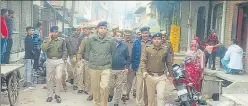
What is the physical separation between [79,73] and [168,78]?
3790 millimetres

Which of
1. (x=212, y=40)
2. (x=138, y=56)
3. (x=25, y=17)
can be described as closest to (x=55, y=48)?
(x=138, y=56)

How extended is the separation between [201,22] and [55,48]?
37.6ft

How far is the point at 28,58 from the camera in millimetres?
10930

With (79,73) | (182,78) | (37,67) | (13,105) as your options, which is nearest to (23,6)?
(37,67)

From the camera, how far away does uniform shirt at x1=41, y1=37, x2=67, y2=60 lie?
9148 mm

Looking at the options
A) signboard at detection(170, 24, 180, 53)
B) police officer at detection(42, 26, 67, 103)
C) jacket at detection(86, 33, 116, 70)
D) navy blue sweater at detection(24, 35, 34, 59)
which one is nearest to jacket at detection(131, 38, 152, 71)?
jacket at detection(86, 33, 116, 70)

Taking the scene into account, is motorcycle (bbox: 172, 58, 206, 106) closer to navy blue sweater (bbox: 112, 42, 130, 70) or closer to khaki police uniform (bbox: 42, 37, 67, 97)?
navy blue sweater (bbox: 112, 42, 130, 70)

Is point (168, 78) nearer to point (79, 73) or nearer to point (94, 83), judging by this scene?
point (94, 83)

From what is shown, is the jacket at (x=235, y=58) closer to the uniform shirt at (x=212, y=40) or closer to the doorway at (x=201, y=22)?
the uniform shirt at (x=212, y=40)

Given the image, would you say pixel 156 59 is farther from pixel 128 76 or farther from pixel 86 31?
pixel 86 31

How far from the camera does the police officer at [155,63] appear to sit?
24.0 feet

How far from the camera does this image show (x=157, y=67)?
24.1 ft

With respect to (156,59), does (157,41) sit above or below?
above

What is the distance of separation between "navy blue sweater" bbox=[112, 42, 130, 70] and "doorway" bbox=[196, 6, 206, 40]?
33.2 ft
